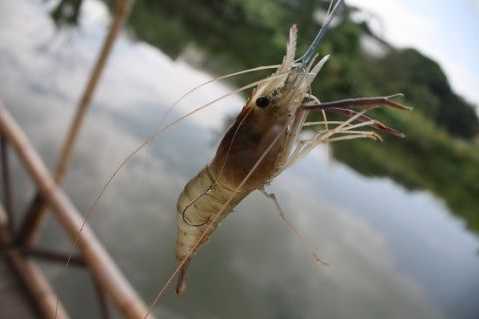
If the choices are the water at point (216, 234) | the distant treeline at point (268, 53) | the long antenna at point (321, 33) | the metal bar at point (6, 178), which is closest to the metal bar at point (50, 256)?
the metal bar at point (6, 178)

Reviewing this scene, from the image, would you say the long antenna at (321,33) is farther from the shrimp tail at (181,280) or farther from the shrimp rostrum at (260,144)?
the shrimp tail at (181,280)

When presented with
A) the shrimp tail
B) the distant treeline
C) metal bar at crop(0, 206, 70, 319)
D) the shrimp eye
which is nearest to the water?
metal bar at crop(0, 206, 70, 319)

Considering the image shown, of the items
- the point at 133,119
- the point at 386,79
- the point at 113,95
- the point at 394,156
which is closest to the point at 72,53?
the point at 113,95

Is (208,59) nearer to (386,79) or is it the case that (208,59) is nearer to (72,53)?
(72,53)

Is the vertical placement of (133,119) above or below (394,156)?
below

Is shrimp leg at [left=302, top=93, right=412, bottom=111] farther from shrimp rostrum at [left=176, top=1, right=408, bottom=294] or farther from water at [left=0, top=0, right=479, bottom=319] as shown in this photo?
water at [left=0, top=0, right=479, bottom=319]

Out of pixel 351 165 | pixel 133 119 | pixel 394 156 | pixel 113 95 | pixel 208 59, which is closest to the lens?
pixel 133 119
